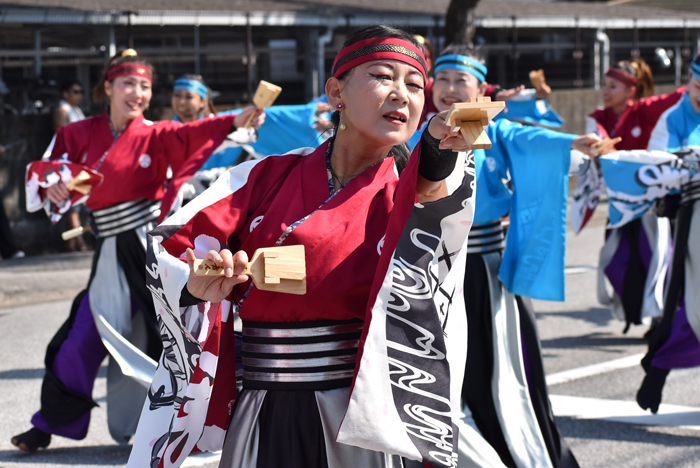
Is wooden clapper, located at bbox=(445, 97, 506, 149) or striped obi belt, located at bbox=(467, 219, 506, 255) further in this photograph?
striped obi belt, located at bbox=(467, 219, 506, 255)

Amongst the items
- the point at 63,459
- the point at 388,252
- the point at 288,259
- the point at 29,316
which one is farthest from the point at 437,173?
the point at 29,316

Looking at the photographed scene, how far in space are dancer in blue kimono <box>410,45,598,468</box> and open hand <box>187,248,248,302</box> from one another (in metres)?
1.78

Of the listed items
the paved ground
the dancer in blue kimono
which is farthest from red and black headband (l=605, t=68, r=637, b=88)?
the dancer in blue kimono

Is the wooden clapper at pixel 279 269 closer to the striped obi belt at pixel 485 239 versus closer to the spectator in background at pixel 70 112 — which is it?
the striped obi belt at pixel 485 239

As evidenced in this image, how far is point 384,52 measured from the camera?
2.20m

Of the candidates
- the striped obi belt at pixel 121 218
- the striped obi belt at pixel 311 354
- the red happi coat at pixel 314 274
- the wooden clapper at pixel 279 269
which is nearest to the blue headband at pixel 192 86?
the striped obi belt at pixel 121 218

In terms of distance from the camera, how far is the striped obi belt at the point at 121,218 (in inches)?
174

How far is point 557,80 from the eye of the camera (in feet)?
62.3

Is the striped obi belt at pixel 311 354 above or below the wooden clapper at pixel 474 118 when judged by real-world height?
below

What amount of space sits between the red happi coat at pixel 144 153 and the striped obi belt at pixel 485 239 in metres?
1.29

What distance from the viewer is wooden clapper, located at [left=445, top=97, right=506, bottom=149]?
179 centimetres

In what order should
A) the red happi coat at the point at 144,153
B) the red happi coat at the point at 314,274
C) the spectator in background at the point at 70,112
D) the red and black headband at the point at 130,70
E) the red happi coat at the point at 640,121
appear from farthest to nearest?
the spectator in background at the point at 70,112, the red happi coat at the point at 640,121, the red and black headband at the point at 130,70, the red happi coat at the point at 144,153, the red happi coat at the point at 314,274

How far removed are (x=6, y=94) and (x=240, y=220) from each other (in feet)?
32.2

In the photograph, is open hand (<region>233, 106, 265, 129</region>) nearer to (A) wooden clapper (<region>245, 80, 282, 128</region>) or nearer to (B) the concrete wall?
(A) wooden clapper (<region>245, 80, 282, 128</region>)
